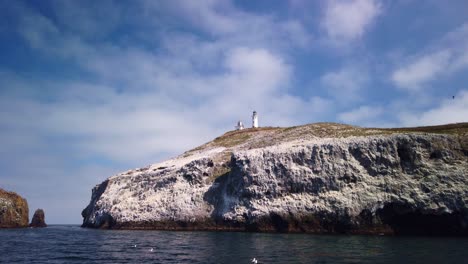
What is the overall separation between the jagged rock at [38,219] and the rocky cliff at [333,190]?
37961 millimetres

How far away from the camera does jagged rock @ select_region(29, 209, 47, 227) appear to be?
91.5 metres

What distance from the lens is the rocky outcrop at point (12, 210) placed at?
77812 millimetres

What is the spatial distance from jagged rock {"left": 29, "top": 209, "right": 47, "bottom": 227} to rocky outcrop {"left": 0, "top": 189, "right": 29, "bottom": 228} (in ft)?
28.8

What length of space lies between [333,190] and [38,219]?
7707 centimetres

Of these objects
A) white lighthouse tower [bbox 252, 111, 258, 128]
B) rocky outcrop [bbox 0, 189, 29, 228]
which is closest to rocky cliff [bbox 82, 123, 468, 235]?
rocky outcrop [bbox 0, 189, 29, 228]

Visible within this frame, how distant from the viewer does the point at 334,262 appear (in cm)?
2312

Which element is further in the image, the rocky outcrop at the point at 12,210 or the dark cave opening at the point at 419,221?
the rocky outcrop at the point at 12,210

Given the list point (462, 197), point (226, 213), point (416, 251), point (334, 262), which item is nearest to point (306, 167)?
point (226, 213)

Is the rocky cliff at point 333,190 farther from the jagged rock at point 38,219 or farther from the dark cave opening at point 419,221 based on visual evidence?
the jagged rock at point 38,219

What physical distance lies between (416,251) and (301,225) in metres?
22.7

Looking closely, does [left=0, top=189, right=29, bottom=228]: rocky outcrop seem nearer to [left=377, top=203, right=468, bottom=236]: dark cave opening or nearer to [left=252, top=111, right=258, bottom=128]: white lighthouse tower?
[left=252, top=111, right=258, bottom=128]: white lighthouse tower

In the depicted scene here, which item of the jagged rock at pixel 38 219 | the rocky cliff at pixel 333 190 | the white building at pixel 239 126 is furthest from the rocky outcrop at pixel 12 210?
Result: the white building at pixel 239 126

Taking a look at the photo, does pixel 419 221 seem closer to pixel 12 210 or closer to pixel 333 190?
pixel 333 190

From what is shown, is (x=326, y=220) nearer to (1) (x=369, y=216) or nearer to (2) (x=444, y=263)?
(1) (x=369, y=216)
